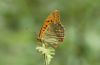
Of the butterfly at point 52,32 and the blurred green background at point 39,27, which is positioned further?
the blurred green background at point 39,27

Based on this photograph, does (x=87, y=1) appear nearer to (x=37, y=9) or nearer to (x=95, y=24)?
(x=95, y=24)

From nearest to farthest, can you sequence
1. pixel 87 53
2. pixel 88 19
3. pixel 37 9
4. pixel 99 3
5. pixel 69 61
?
pixel 69 61, pixel 87 53, pixel 88 19, pixel 99 3, pixel 37 9

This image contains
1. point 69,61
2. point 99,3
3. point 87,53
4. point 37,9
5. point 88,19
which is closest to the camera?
point 69,61

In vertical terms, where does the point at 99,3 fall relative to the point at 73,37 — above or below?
above

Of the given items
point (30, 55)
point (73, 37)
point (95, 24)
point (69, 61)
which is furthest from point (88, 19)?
point (69, 61)

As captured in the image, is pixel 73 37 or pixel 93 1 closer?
pixel 73 37
